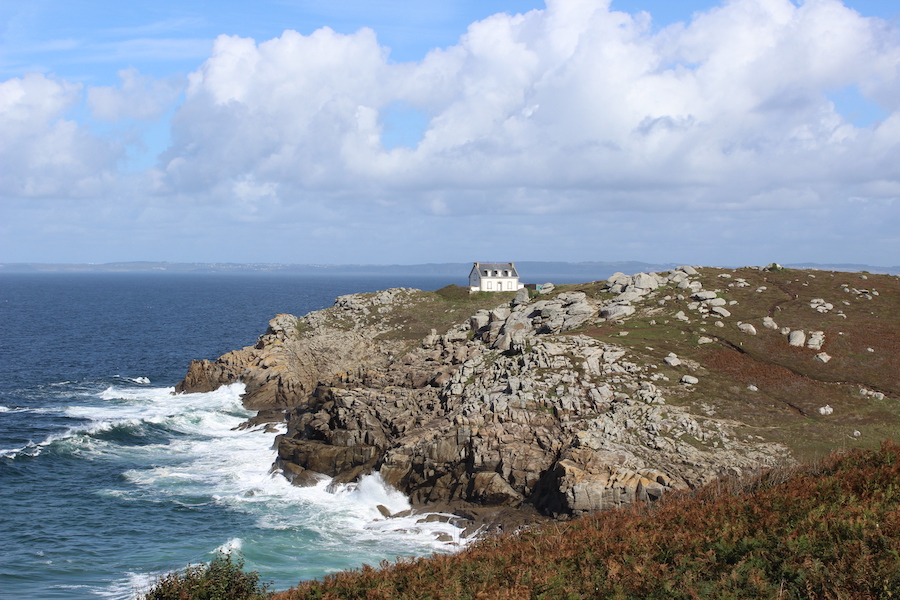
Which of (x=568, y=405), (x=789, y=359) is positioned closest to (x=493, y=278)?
(x=789, y=359)

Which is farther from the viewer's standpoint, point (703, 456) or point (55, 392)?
point (55, 392)

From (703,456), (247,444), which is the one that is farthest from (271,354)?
(703,456)

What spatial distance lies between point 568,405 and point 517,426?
3.45m

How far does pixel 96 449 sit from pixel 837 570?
47.9m

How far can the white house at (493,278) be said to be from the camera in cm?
9133

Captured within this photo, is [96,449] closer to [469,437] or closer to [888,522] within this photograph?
[469,437]

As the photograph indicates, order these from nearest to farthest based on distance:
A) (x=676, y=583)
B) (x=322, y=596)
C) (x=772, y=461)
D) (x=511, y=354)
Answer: (x=676, y=583) < (x=322, y=596) < (x=772, y=461) < (x=511, y=354)

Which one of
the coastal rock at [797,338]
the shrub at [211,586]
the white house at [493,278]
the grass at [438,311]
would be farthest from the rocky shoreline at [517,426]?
the white house at [493,278]

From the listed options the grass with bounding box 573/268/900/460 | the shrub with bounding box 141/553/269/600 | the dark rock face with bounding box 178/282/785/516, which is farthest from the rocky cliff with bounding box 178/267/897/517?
the shrub with bounding box 141/553/269/600

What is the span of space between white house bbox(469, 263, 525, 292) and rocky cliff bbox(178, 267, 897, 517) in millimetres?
28323

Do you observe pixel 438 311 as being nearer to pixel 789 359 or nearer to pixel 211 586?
pixel 789 359

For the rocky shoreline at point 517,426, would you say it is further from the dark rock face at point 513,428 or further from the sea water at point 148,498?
the sea water at point 148,498

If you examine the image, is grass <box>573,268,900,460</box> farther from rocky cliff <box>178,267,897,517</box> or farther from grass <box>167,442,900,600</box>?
grass <box>167,442,900,600</box>

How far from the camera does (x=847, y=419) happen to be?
35469mm
